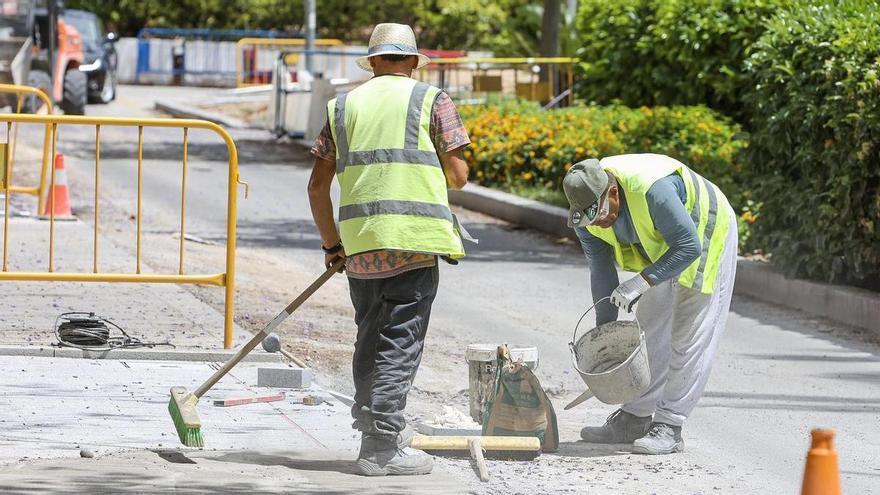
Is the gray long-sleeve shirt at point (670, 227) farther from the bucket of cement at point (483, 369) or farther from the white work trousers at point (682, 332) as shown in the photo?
the bucket of cement at point (483, 369)

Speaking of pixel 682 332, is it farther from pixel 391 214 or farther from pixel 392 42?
pixel 392 42

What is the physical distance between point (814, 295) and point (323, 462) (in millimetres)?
5238

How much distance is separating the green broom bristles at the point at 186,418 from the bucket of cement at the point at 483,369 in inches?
49.0

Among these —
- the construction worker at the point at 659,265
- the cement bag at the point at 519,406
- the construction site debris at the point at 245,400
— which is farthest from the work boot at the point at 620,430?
the construction site debris at the point at 245,400

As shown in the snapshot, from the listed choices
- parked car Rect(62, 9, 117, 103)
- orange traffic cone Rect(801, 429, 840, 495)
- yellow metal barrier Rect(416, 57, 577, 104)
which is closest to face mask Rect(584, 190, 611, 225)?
orange traffic cone Rect(801, 429, 840, 495)

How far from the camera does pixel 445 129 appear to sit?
19.9 ft

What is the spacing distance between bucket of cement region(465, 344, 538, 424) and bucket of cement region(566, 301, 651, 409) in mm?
235

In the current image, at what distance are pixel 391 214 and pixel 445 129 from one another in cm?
38

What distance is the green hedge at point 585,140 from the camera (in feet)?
47.9

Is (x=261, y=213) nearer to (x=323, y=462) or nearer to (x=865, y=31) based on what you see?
(x=865, y=31)

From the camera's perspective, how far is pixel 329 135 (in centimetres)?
621

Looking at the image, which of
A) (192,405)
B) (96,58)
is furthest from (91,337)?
(96,58)

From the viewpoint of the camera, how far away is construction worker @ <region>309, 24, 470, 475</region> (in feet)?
19.8

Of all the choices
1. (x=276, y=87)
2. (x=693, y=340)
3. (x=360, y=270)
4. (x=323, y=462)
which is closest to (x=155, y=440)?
(x=323, y=462)
